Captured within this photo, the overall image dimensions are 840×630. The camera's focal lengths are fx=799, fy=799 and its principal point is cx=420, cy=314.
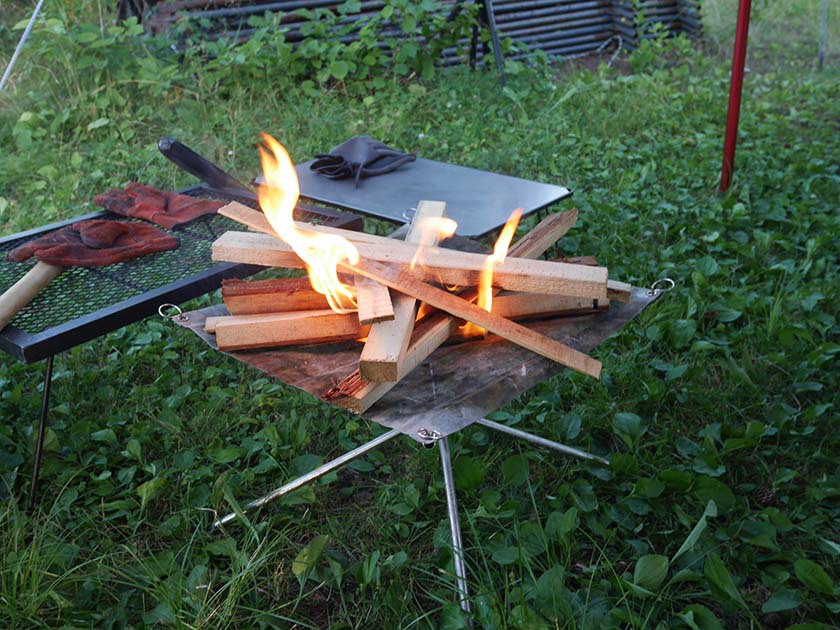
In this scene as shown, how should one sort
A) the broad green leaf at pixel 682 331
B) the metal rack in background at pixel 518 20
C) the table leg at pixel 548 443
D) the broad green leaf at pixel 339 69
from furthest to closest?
the metal rack in background at pixel 518 20, the broad green leaf at pixel 339 69, the broad green leaf at pixel 682 331, the table leg at pixel 548 443

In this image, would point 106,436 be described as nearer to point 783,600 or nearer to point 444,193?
point 444,193

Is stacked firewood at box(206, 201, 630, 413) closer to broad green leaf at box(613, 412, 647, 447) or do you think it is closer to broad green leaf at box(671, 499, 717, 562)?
broad green leaf at box(671, 499, 717, 562)

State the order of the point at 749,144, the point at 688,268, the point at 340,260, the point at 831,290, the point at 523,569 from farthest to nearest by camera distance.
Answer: the point at 749,144 → the point at 688,268 → the point at 831,290 → the point at 523,569 → the point at 340,260

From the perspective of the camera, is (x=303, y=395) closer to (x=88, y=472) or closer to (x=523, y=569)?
(x=88, y=472)

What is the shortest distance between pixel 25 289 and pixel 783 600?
80.1 inches

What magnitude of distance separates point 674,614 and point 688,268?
182 centimetres

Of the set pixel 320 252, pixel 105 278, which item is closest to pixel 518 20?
Result: pixel 105 278

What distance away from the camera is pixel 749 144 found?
4641mm

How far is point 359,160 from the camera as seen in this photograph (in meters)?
3.12

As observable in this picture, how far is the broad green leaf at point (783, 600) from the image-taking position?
1.81 metres

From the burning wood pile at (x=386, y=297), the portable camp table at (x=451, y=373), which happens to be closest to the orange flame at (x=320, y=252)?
the burning wood pile at (x=386, y=297)

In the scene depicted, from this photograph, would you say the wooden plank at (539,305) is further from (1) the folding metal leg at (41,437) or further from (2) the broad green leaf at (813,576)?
(1) the folding metal leg at (41,437)

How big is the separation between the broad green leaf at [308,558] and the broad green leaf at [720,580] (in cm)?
91

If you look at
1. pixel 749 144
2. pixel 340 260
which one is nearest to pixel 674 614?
pixel 340 260
